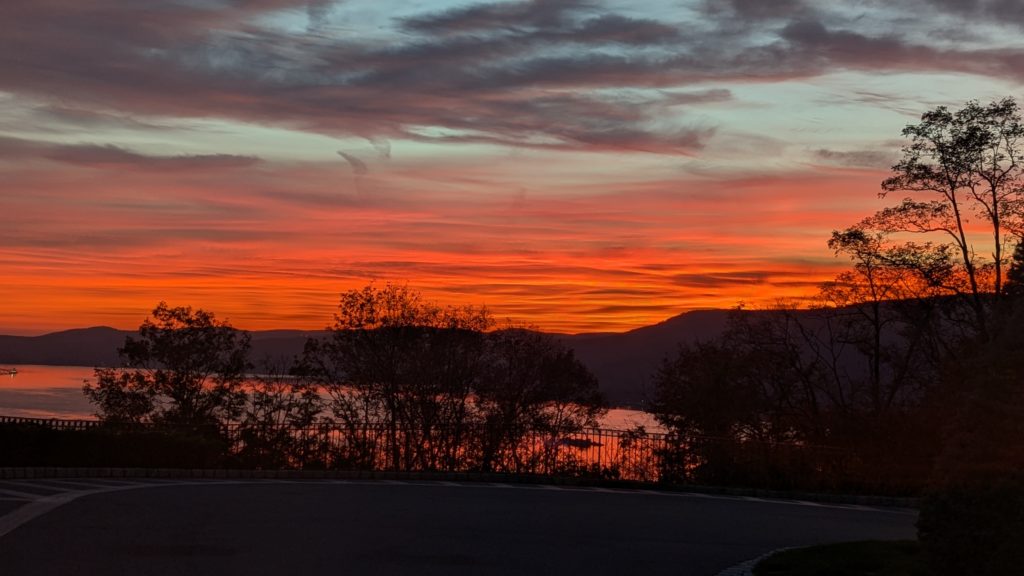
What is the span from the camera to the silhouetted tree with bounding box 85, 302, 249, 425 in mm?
39031

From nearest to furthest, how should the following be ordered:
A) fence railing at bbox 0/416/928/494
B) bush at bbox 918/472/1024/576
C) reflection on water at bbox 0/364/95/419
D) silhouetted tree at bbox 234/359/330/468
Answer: bush at bbox 918/472/1024/576 < fence railing at bbox 0/416/928/494 < silhouetted tree at bbox 234/359/330/468 < reflection on water at bbox 0/364/95/419

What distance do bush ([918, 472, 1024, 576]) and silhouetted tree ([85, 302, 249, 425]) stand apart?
31501mm

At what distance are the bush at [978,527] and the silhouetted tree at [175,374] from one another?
31.5m

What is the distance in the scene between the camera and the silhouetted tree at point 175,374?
39031mm

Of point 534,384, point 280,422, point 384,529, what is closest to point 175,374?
point 280,422

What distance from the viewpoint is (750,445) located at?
28531mm

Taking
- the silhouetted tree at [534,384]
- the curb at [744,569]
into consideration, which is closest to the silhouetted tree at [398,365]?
the silhouetted tree at [534,384]

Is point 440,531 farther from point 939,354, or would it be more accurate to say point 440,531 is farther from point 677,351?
point 939,354

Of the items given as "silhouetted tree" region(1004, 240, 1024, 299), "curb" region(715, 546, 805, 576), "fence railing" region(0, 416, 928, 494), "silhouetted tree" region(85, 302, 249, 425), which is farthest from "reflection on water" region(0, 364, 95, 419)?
"silhouetted tree" region(1004, 240, 1024, 299)

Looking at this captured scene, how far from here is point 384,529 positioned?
15.8m

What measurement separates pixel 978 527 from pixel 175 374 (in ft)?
110

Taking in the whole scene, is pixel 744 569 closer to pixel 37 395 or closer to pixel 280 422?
pixel 280 422

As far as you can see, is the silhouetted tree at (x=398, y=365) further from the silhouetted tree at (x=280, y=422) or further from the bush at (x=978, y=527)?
the bush at (x=978, y=527)

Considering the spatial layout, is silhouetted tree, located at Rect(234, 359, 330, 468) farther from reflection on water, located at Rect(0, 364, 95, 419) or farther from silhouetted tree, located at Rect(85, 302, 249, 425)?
reflection on water, located at Rect(0, 364, 95, 419)
